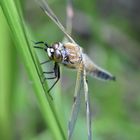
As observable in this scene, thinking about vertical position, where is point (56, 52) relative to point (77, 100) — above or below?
above

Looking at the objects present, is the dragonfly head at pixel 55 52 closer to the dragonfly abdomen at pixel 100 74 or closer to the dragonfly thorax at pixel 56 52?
the dragonfly thorax at pixel 56 52

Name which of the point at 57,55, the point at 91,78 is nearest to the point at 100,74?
the point at 57,55

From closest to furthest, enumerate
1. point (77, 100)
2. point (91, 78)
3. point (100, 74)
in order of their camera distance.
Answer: point (77, 100)
point (100, 74)
point (91, 78)

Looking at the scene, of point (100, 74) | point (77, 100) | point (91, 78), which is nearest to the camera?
point (77, 100)

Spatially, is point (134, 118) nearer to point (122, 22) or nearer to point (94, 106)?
point (94, 106)

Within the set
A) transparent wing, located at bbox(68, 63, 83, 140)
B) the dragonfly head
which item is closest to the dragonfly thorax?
the dragonfly head

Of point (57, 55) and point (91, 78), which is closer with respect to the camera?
point (57, 55)

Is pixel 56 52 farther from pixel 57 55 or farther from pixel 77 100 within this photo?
pixel 77 100
